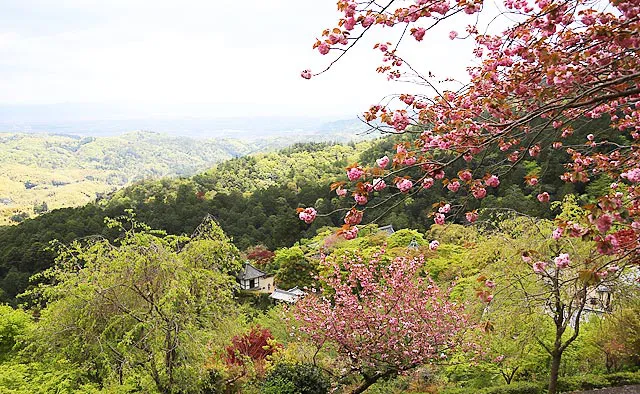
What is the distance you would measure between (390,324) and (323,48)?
539 centimetres

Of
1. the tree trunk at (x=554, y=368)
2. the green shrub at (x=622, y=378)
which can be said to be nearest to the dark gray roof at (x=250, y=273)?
the green shrub at (x=622, y=378)

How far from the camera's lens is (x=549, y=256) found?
690cm

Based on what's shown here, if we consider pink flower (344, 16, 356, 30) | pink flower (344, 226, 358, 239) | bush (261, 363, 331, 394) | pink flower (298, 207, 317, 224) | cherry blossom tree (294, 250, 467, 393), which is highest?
pink flower (344, 16, 356, 30)

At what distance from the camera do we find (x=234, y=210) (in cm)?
3569

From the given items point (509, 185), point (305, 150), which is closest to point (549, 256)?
point (509, 185)

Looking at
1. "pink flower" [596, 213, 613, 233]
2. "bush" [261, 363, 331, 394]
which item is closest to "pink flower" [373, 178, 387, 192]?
"pink flower" [596, 213, 613, 233]

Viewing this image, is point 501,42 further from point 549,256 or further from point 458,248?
point 458,248

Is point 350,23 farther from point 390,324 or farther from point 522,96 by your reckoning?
point 390,324

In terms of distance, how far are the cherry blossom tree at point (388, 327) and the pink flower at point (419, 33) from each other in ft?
16.5

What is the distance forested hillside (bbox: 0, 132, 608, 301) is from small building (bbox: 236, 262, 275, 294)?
6.57 metres

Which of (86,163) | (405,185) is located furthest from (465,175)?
(86,163)

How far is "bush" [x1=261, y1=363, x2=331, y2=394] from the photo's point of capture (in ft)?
20.4

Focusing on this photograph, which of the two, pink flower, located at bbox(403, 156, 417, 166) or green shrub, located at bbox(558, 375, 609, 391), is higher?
pink flower, located at bbox(403, 156, 417, 166)

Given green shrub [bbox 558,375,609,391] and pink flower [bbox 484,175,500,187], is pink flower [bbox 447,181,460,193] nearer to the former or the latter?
pink flower [bbox 484,175,500,187]
